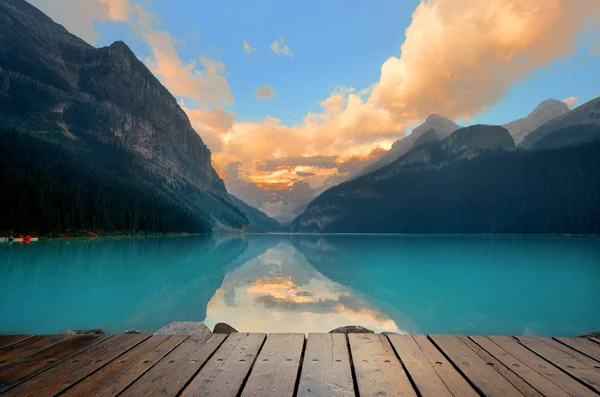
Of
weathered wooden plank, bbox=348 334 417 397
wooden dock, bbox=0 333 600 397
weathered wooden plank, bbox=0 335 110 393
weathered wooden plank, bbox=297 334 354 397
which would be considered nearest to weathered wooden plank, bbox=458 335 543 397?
wooden dock, bbox=0 333 600 397

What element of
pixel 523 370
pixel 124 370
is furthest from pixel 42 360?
pixel 523 370

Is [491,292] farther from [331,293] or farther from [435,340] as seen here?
[435,340]

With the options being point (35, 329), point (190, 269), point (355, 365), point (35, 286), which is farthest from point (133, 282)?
point (355, 365)

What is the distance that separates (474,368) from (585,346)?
239cm

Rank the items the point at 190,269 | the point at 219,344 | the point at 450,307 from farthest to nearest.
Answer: the point at 190,269 → the point at 450,307 → the point at 219,344

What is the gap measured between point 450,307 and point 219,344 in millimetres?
19802

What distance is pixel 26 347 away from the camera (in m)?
5.53

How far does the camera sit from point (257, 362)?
191 inches

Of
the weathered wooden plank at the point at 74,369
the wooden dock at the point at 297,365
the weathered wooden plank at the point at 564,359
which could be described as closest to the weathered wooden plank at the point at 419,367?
the wooden dock at the point at 297,365

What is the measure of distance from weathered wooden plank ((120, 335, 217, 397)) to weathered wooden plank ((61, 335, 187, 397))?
9 cm

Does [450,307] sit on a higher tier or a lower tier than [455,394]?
lower

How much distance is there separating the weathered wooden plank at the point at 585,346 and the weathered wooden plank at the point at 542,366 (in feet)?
2.40

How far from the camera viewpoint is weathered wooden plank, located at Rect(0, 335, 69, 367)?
506 cm

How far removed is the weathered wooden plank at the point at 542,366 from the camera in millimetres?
4062
